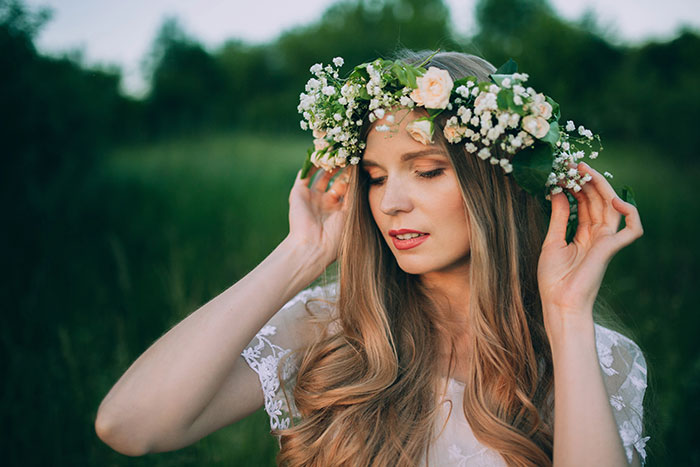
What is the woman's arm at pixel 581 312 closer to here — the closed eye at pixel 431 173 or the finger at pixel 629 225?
the finger at pixel 629 225

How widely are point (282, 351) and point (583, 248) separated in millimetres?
1356

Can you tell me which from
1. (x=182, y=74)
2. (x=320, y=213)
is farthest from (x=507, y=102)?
(x=182, y=74)

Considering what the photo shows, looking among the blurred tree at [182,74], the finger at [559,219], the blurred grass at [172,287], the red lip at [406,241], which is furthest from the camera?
the blurred tree at [182,74]

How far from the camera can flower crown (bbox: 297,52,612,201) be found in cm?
178

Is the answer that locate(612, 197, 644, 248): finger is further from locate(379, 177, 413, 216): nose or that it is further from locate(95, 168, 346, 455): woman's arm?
locate(95, 168, 346, 455): woman's arm

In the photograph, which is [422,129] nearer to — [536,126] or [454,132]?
[454,132]

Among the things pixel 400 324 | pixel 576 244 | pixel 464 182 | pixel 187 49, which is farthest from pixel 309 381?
pixel 187 49

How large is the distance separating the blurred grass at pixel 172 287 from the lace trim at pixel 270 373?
1440 millimetres

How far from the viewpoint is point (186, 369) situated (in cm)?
173

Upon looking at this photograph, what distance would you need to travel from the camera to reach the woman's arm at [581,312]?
1.65 metres

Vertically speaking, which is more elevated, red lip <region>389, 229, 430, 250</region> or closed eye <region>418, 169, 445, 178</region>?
closed eye <region>418, 169, 445, 178</region>

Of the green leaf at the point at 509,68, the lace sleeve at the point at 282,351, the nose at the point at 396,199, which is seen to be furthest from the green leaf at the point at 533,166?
the lace sleeve at the point at 282,351

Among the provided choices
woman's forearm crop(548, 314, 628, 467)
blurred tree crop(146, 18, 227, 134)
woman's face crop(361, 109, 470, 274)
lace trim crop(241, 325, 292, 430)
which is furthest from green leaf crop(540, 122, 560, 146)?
blurred tree crop(146, 18, 227, 134)

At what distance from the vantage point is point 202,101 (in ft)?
80.9
